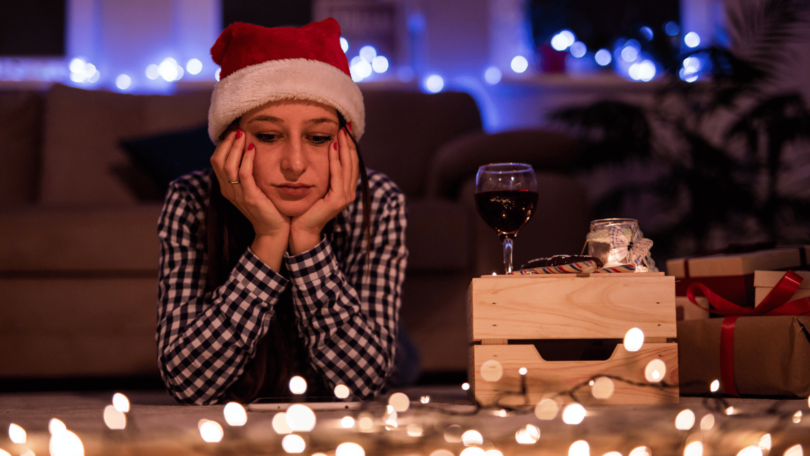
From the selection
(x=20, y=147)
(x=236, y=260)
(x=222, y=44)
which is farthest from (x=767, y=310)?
(x=20, y=147)

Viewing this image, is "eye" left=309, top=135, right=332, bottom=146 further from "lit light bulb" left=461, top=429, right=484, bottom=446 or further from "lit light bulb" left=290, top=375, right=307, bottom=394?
"lit light bulb" left=461, top=429, right=484, bottom=446

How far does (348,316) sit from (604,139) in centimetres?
180

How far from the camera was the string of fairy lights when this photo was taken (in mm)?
646

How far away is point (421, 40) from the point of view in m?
3.12

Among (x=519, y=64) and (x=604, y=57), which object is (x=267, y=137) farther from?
(x=604, y=57)

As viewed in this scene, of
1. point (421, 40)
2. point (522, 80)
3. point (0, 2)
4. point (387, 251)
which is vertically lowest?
point (387, 251)

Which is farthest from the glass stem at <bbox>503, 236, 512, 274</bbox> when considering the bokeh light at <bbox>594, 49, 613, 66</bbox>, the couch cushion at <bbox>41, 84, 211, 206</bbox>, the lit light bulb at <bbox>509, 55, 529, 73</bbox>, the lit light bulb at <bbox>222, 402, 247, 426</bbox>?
the bokeh light at <bbox>594, 49, 613, 66</bbox>

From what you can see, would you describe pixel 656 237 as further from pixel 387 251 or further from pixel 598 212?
pixel 387 251

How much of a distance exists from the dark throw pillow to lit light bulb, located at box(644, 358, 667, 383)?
1526mm

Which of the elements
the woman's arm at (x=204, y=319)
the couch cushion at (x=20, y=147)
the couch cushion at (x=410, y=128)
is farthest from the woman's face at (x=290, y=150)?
the couch cushion at (x=20, y=147)

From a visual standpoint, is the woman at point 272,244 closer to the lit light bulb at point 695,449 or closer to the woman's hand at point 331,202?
the woman's hand at point 331,202

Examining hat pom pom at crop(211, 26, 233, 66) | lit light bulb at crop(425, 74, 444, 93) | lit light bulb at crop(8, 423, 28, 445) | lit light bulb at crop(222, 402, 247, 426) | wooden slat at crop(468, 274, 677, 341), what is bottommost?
lit light bulb at crop(222, 402, 247, 426)

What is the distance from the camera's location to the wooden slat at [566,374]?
0.88 m

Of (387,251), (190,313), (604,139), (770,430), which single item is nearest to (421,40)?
(604,139)
